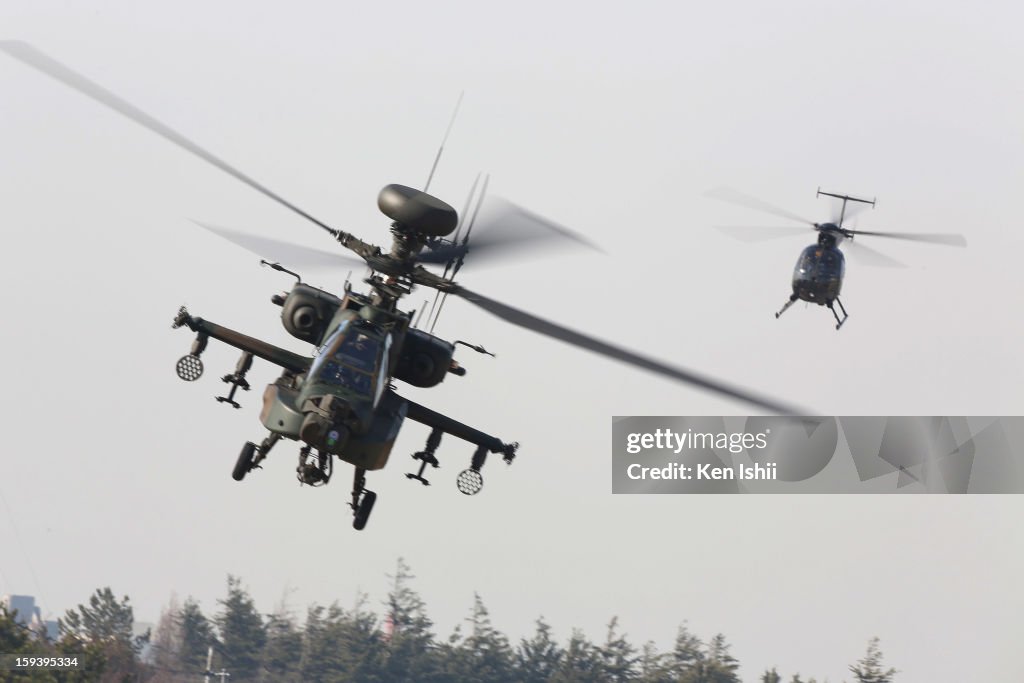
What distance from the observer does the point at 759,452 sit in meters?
44.1

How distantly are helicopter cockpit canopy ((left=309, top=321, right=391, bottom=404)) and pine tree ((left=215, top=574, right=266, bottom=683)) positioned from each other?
3975 cm

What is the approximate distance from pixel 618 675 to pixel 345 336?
118 ft

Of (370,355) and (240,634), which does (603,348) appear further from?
(240,634)

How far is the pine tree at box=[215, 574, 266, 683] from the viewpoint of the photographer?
2442 inches

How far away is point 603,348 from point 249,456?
6.70 m

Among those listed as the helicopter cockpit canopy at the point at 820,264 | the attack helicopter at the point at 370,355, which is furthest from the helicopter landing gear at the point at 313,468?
the helicopter cockpit canopy at the point at 820,264

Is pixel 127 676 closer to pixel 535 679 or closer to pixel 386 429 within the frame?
pixel 535 679

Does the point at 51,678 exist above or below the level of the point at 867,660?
below

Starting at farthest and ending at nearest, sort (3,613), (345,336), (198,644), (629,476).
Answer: (198,644)
(3,613)
(629,476)
(345,336)

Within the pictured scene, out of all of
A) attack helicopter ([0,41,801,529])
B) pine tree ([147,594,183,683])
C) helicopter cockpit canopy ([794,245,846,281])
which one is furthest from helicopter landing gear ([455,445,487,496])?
pine tree ([147,594,183,683])

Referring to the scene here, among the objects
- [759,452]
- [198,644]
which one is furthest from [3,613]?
[759,452]

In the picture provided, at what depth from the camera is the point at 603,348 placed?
2250 cm

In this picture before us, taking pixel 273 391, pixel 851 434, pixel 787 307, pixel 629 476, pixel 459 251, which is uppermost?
pixel 787 307

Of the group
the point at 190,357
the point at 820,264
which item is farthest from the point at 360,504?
the point at 820,264
